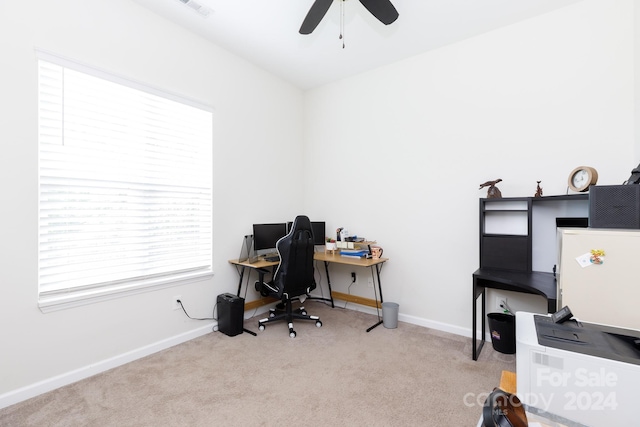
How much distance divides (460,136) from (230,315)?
3.07 meters

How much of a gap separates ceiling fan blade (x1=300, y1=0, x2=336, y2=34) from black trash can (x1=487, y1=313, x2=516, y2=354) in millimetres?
3023

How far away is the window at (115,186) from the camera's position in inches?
87.3

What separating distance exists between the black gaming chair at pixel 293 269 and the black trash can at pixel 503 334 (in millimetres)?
1768

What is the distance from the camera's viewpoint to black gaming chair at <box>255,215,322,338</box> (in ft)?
10.2

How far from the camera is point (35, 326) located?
6.95ft

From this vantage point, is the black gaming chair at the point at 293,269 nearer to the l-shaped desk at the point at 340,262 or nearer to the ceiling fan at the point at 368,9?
the l-shaped desk at the point at 340,262

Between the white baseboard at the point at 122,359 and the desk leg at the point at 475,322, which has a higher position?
the desk leg at the point at 475,322

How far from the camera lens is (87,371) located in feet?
7.63

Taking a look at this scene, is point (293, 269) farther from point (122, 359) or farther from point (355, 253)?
point (122, 359)

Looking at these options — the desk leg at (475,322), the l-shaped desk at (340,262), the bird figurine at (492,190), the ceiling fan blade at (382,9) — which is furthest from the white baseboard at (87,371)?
the ceiling fan blade at (382,9)

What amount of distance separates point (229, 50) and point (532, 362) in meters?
3.80

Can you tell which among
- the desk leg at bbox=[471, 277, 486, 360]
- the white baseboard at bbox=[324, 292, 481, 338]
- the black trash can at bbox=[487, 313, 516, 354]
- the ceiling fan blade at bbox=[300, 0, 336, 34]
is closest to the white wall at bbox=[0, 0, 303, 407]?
the ceiling fan blade at bbox=[300, 0, 336, 34]

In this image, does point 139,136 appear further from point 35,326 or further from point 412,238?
point 412,238

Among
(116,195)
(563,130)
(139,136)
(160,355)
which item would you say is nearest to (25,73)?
(139,136)
